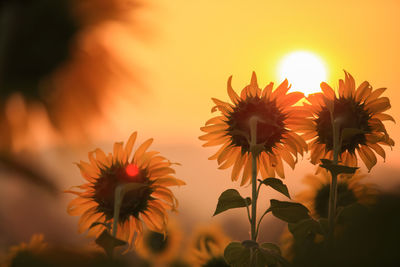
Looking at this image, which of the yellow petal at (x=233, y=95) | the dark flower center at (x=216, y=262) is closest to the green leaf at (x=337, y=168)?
the yellow petal at (x=233, y=95)

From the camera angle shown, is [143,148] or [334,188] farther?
[143,148]

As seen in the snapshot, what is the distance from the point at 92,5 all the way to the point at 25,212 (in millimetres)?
3535

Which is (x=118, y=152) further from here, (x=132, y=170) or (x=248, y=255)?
(x=248, y=255)

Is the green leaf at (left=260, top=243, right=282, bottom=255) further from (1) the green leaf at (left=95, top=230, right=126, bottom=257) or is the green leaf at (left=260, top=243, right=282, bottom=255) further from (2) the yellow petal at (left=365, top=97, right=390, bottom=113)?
(2) the yellow petal at (left=365, top=97, right=390, bottom=113)

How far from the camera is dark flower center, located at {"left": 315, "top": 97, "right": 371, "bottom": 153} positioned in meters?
0.91

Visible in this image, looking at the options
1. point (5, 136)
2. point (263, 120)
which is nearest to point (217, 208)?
point (263, 120)

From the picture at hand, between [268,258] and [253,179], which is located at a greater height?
[253,179]

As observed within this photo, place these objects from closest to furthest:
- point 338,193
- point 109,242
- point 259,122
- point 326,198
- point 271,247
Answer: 1. point 109,242
2. point 271,247
3. point 259,122
4. point 338,193
5. point 326,198

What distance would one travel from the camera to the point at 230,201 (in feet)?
2.68

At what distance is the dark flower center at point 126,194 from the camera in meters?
0.91

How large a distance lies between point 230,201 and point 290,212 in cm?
10

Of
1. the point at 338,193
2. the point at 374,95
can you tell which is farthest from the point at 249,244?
the point at 338,193

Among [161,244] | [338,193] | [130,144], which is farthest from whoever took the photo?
[161,244]

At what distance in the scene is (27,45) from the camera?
6.58 meters
